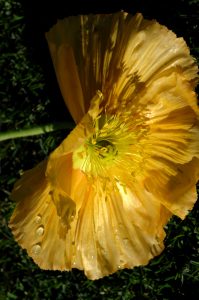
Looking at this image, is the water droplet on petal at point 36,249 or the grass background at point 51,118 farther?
the grass background at point 51,118

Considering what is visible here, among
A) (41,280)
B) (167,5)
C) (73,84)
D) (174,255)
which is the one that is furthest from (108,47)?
(41,280)

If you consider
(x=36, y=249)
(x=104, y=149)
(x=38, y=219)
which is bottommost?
(x=36, y=249)

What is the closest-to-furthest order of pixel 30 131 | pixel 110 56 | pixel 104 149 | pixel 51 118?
pixel 110 56 → pixel 104 149 → pixel 30 131 → pixel 51 118

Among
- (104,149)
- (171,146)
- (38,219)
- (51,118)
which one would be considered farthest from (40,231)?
(51,118)

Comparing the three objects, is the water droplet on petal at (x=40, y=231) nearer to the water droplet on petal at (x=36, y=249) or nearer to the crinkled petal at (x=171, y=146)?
the water droplet on petal at (x=36, y=249)

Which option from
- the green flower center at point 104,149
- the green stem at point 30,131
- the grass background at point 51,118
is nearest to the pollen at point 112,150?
the green flower center at point 104,149

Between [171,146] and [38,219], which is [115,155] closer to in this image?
[171,146]

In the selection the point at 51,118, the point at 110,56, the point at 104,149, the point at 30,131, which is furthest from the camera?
the point at 51,118
